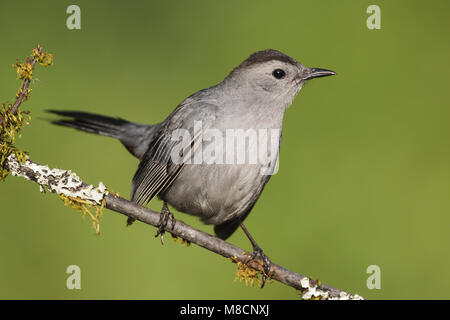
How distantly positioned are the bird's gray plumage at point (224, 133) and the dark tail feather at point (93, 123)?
16.9 inches

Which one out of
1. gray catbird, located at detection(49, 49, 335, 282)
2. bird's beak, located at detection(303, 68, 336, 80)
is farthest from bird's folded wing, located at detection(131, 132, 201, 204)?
bird's beak, located at detection(303, 68, 336, 80)

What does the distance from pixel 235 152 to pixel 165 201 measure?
60 centimetres

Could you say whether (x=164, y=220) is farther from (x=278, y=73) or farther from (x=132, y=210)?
(x=278, y=73)

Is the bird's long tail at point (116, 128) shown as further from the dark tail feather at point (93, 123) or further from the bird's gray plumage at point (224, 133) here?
the bird's gray plumage at point (224, 133)

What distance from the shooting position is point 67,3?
157 inches

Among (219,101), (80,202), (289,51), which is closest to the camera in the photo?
(80,202)

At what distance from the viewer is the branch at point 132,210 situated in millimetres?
2182

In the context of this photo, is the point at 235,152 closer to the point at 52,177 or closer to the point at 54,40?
the point at 52,177

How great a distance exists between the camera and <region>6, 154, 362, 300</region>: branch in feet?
7.16

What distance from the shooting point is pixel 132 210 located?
2.32 metres

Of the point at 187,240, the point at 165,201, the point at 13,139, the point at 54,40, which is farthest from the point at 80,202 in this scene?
the point at 54,40

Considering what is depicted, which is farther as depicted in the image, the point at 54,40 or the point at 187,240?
the point at 54,40

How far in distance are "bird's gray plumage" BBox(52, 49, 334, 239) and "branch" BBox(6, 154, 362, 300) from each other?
468 mm

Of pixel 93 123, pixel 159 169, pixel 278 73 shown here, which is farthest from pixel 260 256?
pixel 93 123
